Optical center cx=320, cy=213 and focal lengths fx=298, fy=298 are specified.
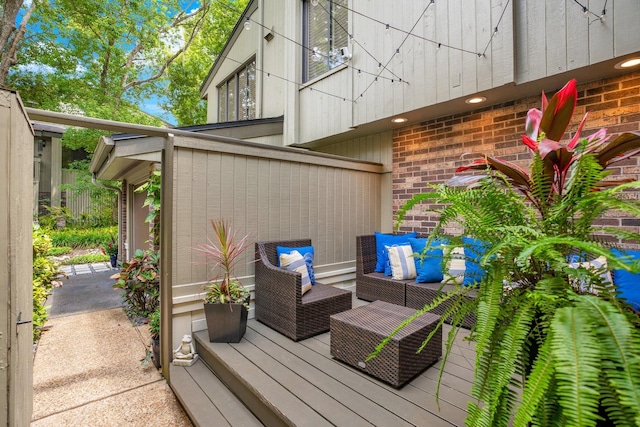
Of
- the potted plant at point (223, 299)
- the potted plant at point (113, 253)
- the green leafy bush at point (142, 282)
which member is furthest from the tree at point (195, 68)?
the potted plant at point (223, 299)

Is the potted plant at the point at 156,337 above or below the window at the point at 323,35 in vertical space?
below

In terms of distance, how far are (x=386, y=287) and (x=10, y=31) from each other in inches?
491

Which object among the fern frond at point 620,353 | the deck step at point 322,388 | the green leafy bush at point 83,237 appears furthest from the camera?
the green leafy bush at point 83,237

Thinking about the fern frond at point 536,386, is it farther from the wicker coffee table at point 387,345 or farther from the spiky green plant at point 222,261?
the spiky green plant at point 222,261

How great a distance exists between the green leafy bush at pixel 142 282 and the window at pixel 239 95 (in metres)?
4.53

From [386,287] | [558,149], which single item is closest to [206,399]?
[386,287]

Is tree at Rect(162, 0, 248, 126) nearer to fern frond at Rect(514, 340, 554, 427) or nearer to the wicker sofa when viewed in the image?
the wicker sofa

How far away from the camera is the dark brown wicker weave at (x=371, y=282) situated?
11.1 feet

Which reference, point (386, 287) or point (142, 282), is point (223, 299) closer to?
point (142, 282)

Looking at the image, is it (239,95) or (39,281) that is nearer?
(39,281)

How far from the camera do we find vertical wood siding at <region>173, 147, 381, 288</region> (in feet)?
8.96

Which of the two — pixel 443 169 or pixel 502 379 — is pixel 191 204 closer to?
pixel 502 379

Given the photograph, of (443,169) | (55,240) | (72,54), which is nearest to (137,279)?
(443,169)

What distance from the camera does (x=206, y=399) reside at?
7.11 feet
